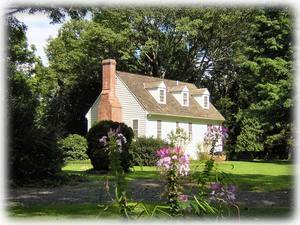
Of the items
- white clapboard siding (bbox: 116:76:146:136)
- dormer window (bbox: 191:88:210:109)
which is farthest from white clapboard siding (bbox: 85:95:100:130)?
dormer window (bbox: 191:88:210:109)

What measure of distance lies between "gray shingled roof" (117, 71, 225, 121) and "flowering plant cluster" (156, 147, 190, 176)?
31.0m

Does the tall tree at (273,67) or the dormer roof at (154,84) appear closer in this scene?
the tall tree at (273,67)

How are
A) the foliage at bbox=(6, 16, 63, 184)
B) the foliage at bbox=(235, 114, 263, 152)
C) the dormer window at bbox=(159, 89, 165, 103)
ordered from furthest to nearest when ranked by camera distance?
the foliage at bbox=(235, 114, 263, 152) < the dormer window at bbox=(159, 89, 165, 103) < the foliage at bbox=(6, 16, 63, 184)

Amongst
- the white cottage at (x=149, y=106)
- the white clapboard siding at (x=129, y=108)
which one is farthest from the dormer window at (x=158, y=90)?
the white clapboard siding at (x=129, y=108)

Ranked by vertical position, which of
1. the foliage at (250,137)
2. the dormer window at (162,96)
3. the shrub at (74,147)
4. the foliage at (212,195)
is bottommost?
the foliage at (212,195)

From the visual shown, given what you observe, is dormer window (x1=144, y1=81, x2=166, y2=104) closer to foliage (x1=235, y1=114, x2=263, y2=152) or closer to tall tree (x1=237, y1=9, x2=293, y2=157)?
tall tree (x1=237, y1=9, x2=293, y2=157)

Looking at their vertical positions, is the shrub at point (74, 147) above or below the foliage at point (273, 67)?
below

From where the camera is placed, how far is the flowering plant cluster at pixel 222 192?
4.84 metres

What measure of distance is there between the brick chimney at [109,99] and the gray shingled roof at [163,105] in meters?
1.54

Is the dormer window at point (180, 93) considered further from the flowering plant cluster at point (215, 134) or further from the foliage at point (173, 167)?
the foliage at point (173, 167)

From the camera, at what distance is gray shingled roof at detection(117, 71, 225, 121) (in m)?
37.0

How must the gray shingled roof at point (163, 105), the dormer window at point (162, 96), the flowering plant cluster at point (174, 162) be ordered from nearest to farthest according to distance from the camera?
the flowering plant cluster at point (174, 162) → the gray shingled roof at point (163, 105) → the dormer window at point (162, 96)

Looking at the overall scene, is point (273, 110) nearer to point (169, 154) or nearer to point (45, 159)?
point (45, 159)

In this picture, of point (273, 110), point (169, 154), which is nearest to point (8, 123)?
point (169, 154)
